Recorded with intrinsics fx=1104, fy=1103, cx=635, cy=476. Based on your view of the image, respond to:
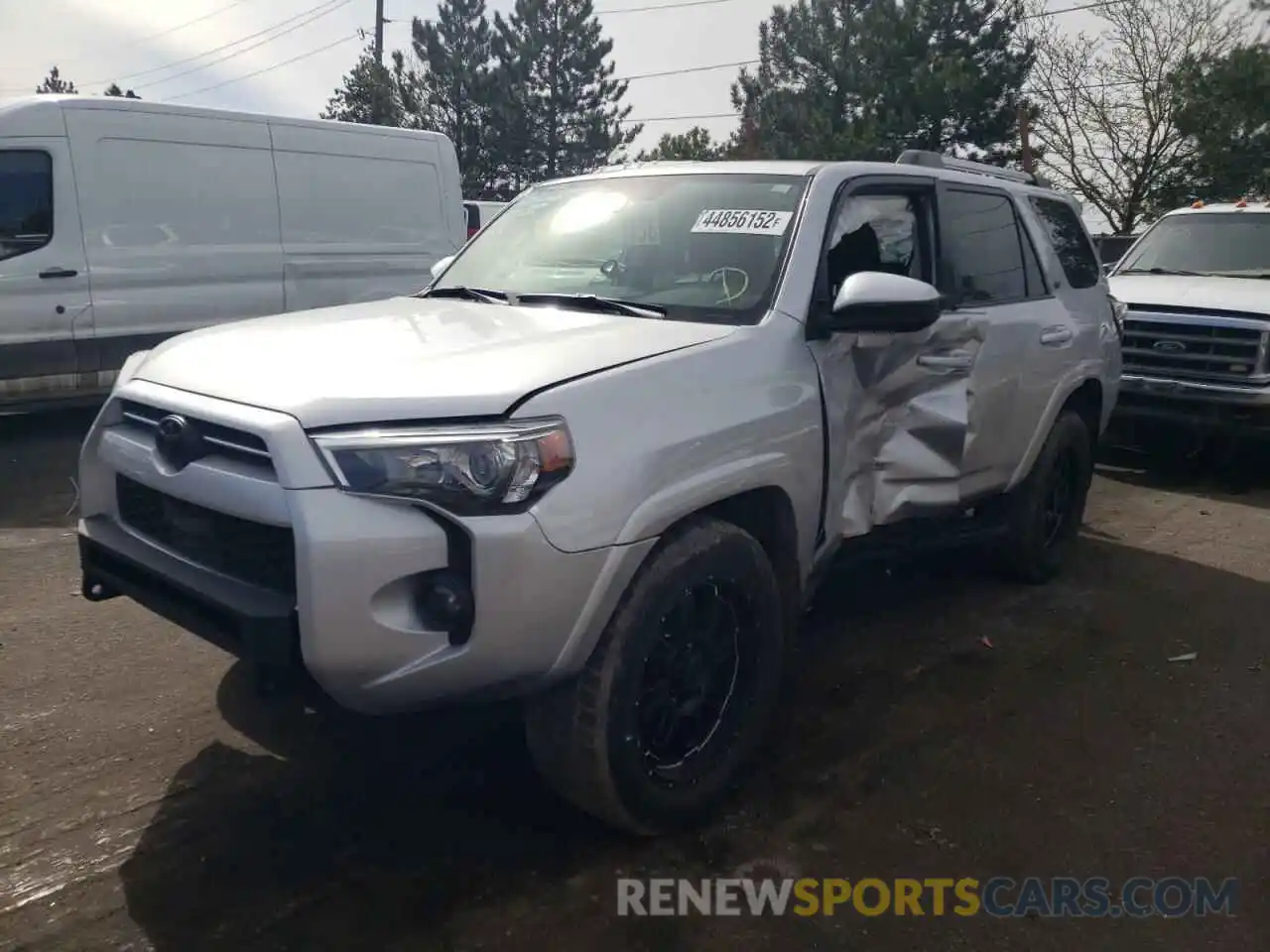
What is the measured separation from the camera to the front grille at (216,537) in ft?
8.64

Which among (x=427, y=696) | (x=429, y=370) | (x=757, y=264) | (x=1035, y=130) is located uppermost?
(x=1035, y=130)

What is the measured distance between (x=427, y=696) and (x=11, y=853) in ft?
4.10

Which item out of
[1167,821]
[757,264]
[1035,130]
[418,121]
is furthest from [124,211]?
[418,121]

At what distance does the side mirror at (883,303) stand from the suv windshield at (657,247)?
242 millimetres

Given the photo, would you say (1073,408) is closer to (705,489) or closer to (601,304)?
(601,304)

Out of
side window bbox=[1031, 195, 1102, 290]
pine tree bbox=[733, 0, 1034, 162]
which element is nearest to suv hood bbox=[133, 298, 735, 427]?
side window bbox=[1031, 195, 1102, 290]

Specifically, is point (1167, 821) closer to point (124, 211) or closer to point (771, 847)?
point (771, 847)

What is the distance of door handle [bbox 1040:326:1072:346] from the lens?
191 inches

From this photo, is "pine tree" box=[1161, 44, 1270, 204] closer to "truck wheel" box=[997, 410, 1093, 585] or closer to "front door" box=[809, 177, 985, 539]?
"truck wheel" box=[997, 410, 1093, 585]

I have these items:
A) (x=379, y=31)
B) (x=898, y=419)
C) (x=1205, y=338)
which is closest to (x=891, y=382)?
(x=898, y=419)

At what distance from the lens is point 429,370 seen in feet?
8.81

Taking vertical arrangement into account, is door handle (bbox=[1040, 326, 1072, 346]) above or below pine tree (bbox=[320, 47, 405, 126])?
below

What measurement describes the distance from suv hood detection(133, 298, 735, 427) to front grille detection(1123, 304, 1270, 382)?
5745 millimetres

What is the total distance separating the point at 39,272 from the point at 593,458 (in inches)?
262
